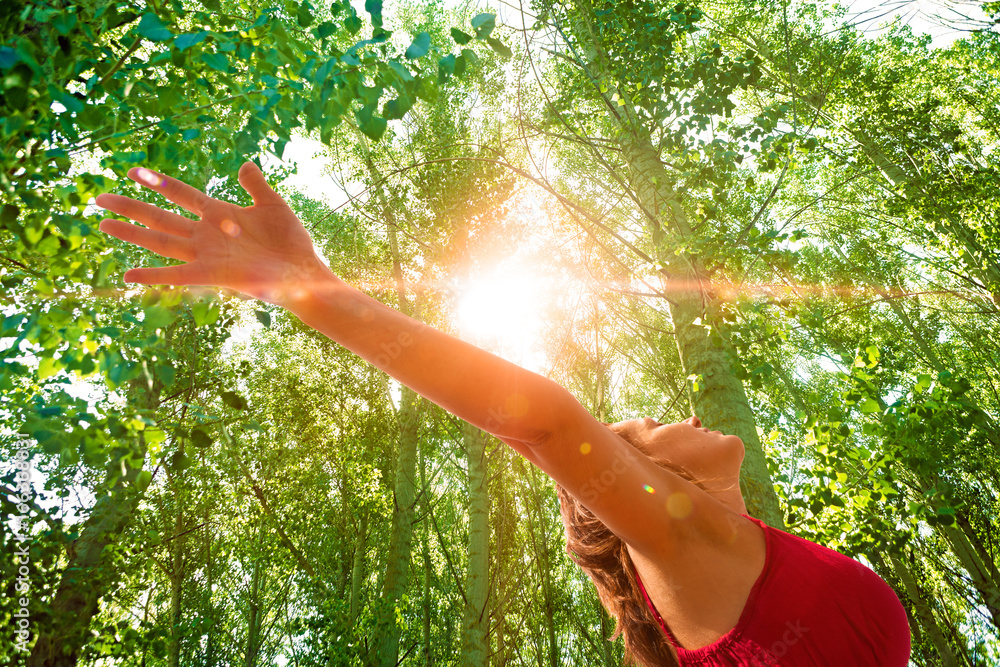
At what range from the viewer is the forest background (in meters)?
1.87

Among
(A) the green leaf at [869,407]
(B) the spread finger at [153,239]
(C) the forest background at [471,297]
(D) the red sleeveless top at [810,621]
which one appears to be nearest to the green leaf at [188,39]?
(C) the forest background at [471,297]

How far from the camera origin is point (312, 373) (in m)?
14.3

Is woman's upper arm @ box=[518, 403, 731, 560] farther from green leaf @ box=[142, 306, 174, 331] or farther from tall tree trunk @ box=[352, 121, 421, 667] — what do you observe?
tall tree trunk @ box=[352, 121, 421, 667]

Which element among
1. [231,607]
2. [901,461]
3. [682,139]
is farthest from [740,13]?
[231,607]

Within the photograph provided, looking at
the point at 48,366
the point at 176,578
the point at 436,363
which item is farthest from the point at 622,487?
the point at 176,578

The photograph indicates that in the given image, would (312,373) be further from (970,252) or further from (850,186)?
(850,186)

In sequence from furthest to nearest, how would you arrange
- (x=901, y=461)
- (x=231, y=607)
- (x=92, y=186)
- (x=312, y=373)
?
1. (x=231, y=607)
2. (x=312, y=373)
3. (x=901, y=461)
4. (x=92, y=186)

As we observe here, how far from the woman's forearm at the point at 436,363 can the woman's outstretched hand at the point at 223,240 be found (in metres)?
0.09

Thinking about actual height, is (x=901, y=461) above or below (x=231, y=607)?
below

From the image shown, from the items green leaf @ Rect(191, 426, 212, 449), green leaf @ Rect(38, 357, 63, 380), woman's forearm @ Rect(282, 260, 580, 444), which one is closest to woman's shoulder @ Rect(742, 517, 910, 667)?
woman's forearm @ Rect(282, 260, 580, 444)

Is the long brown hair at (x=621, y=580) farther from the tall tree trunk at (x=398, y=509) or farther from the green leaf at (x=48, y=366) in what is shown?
the tall tree trunk at (x=398, y=509)

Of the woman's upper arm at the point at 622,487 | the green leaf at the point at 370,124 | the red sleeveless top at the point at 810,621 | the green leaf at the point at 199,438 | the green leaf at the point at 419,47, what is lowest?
the red sleeveless top at the point at 810,621

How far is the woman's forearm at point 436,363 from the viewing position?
1.01 metres

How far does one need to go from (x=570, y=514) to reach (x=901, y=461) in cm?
343
